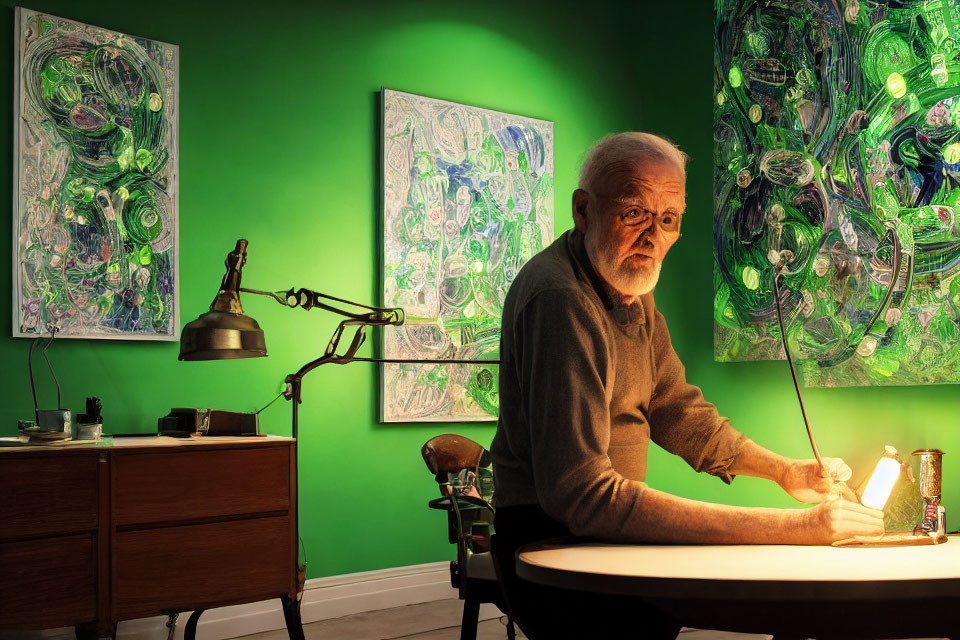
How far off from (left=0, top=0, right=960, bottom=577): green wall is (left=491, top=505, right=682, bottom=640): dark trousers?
9.18 feet

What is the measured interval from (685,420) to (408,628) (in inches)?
110

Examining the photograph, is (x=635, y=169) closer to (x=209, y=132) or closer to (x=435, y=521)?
(x=209, y=132)

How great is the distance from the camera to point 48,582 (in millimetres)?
3102

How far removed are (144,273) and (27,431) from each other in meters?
0.98

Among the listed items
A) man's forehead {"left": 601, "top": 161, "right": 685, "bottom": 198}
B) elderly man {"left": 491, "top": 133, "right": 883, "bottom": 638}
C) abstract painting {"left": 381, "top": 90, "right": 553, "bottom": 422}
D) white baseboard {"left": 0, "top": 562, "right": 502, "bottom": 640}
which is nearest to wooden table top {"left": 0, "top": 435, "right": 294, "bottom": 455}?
white baseboard {"left": 0, "top": 562, "right": 502, "bottom": 640}

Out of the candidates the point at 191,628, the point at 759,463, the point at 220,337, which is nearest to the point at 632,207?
the point at 759,463

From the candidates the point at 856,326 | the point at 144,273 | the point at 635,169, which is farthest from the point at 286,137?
the point at 635,169

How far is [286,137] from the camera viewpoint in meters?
4.63

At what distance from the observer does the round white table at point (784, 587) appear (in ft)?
4.00

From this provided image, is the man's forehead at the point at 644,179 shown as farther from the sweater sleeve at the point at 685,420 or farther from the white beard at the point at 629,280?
the sweater sleeve at the point at 685,420

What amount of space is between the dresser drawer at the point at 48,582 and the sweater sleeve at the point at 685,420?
212 cm

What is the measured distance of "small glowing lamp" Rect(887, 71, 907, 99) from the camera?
14.0 feet

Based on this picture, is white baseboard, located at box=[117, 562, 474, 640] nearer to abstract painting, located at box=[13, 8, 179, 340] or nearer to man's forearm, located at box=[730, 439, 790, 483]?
abstract painting, located at box=[13, 8, 179, 340]

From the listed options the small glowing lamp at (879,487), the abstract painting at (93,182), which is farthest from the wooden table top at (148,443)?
the small glowing lamp at (879,487)
